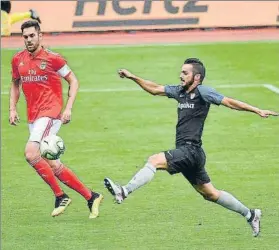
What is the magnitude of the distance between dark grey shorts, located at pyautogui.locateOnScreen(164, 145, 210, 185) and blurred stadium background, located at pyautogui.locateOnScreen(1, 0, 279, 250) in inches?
30.0

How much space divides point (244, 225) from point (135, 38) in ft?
66.6

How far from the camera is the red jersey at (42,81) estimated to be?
13.9 m

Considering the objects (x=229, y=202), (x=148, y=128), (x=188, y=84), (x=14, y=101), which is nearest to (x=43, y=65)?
(x=14, y=101)

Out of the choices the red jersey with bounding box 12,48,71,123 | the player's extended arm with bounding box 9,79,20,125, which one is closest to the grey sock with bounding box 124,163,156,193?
the red jersey with bounding box 12,48,71,123

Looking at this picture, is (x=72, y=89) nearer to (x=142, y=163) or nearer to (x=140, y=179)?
(x=140, y=179)

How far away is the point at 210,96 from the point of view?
12.4 meters

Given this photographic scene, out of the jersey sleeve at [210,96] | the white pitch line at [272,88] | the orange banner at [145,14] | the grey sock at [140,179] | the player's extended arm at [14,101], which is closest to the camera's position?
the grey sock at [140,179]

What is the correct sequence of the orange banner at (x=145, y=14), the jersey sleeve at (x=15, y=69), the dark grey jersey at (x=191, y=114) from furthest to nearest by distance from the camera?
1. the orange banner at (x=145, y=14)
2. the jersey sleeve at (x=15, y=69)
3. the dark grey jersey at (x=191, y=114)

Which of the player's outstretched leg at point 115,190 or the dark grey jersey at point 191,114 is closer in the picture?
the player's outstretched leg at point 115,190

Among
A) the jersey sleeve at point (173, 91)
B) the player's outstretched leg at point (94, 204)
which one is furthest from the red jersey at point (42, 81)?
the jersey sleeve at point (173, 91)

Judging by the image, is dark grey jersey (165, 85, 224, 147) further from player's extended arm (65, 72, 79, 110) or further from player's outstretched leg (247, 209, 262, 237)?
player's extended arm (65, 72, 79, 110)

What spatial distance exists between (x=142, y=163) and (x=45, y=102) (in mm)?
3599

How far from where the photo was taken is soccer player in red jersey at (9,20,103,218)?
1367 cm

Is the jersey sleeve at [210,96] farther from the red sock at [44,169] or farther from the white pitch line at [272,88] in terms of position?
the white pitch line at [272,88]
